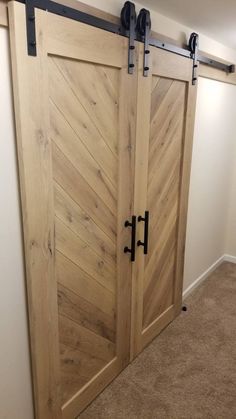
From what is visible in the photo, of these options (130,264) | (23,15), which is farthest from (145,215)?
(23,15)

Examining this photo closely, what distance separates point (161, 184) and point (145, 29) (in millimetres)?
960

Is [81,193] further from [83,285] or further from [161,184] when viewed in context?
[161,184]

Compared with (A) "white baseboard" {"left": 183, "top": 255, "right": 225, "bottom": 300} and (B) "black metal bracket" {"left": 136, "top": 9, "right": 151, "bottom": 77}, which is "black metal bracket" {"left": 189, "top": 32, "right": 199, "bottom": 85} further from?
(A) "white baseboard" {"left": 183, "top": 255, "right": 225, "bottom": 300}

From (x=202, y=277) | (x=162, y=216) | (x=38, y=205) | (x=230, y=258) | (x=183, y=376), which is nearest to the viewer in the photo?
(x=38, y=205)

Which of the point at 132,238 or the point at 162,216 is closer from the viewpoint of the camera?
the point at 132,238

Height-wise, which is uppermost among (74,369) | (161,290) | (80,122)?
(80,122)

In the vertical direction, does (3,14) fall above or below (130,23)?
below

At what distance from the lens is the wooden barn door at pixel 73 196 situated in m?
1.33

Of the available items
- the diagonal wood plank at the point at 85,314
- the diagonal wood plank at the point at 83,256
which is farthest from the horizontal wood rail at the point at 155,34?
the diagonal wood plank at the point at 85,314

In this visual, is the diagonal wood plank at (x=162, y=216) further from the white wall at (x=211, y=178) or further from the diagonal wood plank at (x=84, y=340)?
the diagonal wood plank at (x=84, y=340)

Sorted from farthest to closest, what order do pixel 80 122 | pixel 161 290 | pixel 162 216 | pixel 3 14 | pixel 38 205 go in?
pixel 161 290
pixel 162 216
pixel 80 122
pixel 38 205
pixel 3 14

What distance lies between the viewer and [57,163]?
4.88 ft

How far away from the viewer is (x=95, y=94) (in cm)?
160

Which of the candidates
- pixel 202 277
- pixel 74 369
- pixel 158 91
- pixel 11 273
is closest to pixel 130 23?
pixel 158 91
